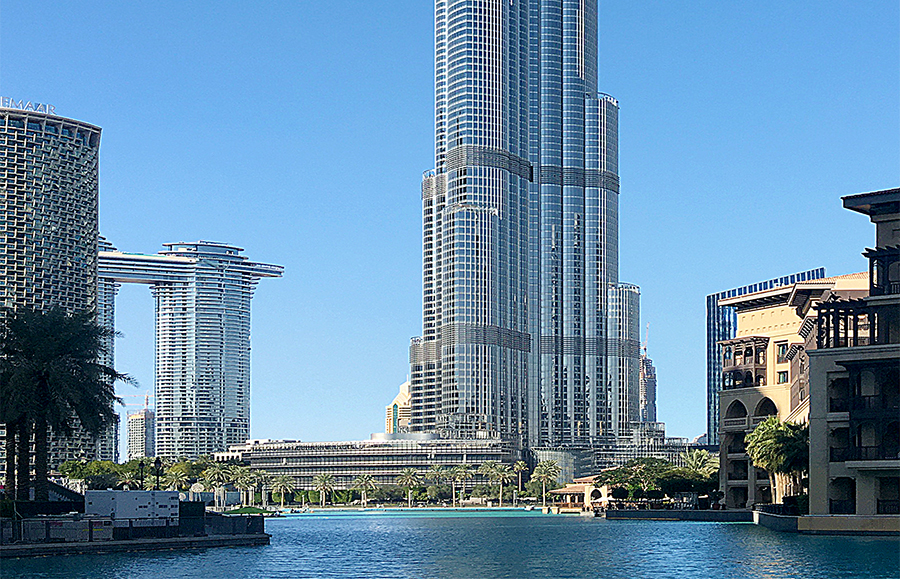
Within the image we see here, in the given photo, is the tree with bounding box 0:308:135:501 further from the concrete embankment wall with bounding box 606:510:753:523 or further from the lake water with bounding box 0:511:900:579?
the concrete embankment wall with bounding box 606:510:753:523

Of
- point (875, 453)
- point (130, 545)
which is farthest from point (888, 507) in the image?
point (130, 545)

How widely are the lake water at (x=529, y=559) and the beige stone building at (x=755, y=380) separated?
50.8m

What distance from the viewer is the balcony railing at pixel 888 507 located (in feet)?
333

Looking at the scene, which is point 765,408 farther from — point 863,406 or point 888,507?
point 888,507

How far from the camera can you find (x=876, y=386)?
10344 cm

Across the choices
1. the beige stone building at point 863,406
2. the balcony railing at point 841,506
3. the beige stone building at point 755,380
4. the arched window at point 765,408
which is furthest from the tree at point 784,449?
the balcony railing at point 841,506

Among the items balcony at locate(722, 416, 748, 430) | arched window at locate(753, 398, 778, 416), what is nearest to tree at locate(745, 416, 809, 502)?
arched window at locate(753, 398, 778, 416)

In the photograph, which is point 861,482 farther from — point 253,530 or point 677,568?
point 253,530

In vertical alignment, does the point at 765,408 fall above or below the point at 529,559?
above

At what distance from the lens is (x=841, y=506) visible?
106m

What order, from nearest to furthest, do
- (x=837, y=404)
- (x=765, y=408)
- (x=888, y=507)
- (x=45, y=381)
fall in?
(x=45, y=381), (x=888, y=507), (x=837, y=404), (x=765, y=408)

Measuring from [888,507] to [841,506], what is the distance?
4498mm

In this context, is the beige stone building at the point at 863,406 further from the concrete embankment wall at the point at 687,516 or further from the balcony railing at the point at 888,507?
the concrete embankment wall at the point at 687,516

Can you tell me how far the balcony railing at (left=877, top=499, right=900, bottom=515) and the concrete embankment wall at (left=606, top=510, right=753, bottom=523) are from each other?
5491cm
